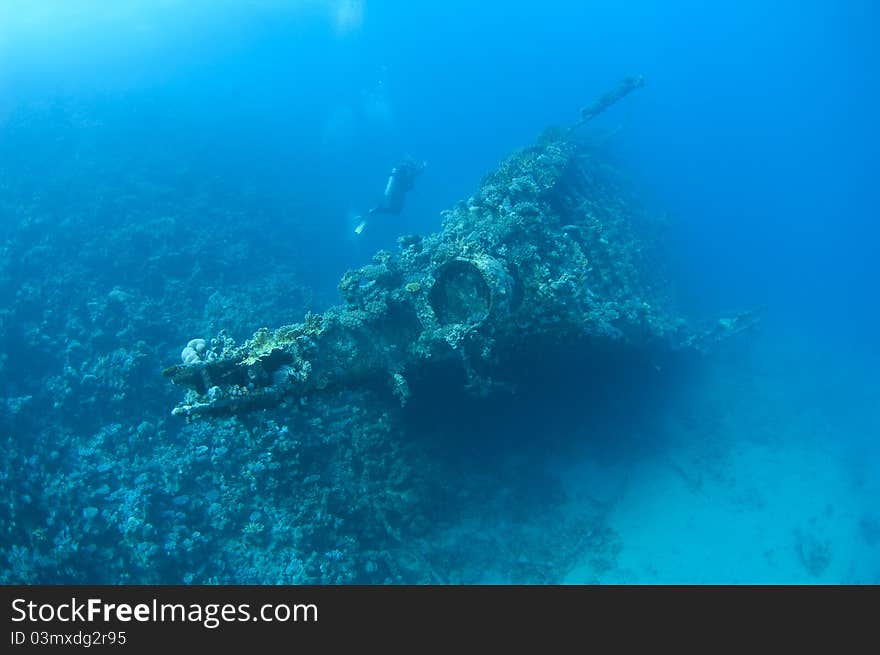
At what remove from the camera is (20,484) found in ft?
32.4

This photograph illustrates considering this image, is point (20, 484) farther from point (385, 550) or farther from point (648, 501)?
point (648, 501)

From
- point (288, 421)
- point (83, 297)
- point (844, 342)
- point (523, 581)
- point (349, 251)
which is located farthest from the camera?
point (844, 342)

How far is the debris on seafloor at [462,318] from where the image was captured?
6.64 metres

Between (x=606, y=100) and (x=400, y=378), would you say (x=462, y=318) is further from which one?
(x=606, y=100)

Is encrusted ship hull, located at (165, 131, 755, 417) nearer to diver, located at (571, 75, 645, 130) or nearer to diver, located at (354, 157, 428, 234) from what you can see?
diver, located at (354, 157, 428, 234)

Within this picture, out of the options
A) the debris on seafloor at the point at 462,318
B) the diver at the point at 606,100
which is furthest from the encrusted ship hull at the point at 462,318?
the diver at the point at 606,100

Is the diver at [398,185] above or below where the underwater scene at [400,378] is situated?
above

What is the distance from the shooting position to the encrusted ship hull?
6.64 m

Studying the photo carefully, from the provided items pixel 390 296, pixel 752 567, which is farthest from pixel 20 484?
pixel 752 567

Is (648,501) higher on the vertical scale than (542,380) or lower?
lower

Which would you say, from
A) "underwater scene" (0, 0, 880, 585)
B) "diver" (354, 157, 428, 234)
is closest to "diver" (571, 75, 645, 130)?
"underwater scene" (0, 0, 880, 585)

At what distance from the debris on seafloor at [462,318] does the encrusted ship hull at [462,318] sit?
0.07 ft

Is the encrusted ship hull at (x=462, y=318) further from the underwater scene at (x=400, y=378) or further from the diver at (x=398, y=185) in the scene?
the diver at (x=398, y=185)
